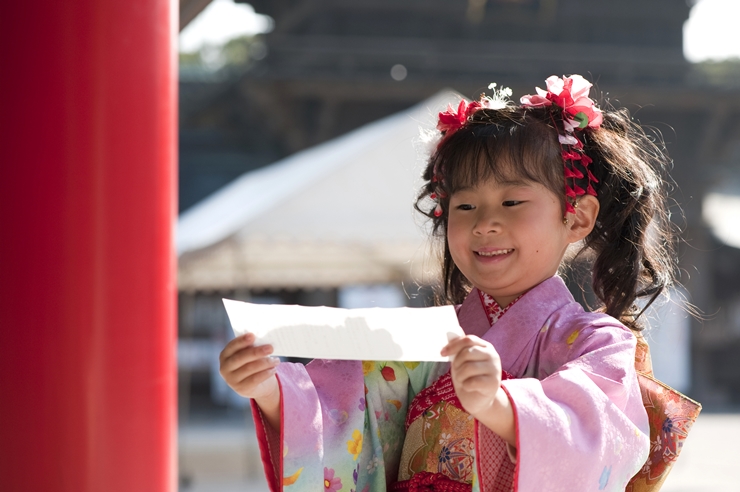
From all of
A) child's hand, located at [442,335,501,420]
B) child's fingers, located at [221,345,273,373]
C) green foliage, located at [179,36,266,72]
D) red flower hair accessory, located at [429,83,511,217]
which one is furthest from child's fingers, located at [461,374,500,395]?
green foliage, located at [179,36,266,72]

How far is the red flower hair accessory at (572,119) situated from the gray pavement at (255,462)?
3.73 metres

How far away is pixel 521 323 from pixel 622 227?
0.28 meters

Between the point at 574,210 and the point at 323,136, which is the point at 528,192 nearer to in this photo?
the point at 574,210

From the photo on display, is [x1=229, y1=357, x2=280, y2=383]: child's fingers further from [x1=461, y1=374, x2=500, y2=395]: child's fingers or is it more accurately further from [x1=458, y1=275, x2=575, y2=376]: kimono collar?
[x1=458, y1=275, x2=575, y2=376]: kimono collar

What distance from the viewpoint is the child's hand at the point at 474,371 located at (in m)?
0.96

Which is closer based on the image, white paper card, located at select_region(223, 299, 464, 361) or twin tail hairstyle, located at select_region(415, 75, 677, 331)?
white paper card, located at select_region(223, 299, 464, 361)

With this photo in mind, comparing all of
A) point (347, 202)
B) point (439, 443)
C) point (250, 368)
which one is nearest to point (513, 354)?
point (439, 443)

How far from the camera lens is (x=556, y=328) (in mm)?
1251

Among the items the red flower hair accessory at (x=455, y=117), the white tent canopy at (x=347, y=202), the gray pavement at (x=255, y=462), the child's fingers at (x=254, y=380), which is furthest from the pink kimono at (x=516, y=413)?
the gray pavement at (x=255, y=462)

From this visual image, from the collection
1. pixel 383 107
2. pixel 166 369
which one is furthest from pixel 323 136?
pixel 166 369

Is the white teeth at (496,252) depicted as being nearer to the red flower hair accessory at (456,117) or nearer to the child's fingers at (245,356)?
the red flower hair accessory at (456,117)

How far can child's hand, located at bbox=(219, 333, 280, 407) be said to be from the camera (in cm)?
102

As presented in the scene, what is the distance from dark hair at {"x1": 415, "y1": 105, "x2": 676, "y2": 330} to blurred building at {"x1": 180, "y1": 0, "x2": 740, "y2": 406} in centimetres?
734

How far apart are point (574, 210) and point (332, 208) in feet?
8.64
